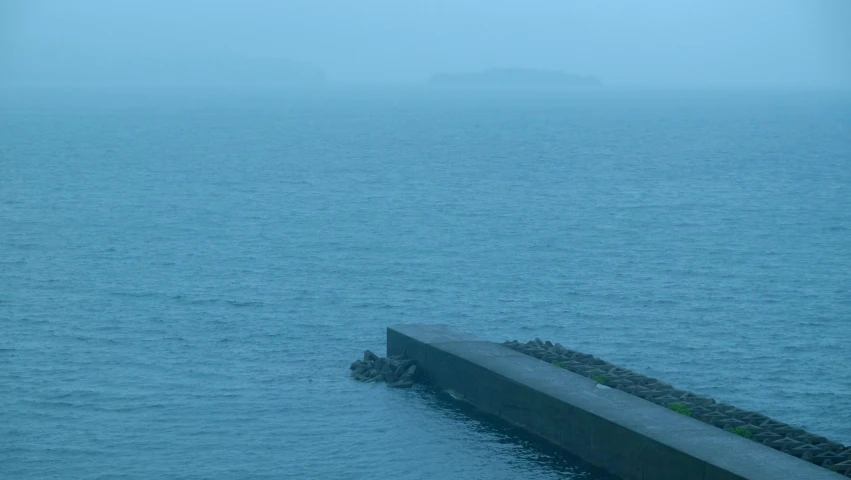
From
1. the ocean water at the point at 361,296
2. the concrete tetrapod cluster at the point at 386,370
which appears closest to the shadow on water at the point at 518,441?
the ocean water at the point at 361,296

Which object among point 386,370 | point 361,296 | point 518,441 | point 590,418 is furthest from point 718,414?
point 361,296

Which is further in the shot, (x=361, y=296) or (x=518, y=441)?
(x=361, y=296)

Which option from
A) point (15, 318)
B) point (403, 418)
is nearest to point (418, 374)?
point (403, 418)

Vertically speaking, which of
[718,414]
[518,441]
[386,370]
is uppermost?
[718,414]

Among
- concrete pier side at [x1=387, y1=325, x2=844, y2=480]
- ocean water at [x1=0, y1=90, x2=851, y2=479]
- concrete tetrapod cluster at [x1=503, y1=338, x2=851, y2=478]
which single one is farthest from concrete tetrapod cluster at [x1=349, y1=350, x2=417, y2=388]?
concrete tetrapod cluster at [x1=503, y1=338, x2=851, y2=478]

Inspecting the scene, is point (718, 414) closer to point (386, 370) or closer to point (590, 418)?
point (590, 418)

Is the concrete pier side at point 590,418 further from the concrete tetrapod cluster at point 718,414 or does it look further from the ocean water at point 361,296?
the ocean water at point 361,296

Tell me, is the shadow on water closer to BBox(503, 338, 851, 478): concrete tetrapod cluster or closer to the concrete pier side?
the concrete pier side
